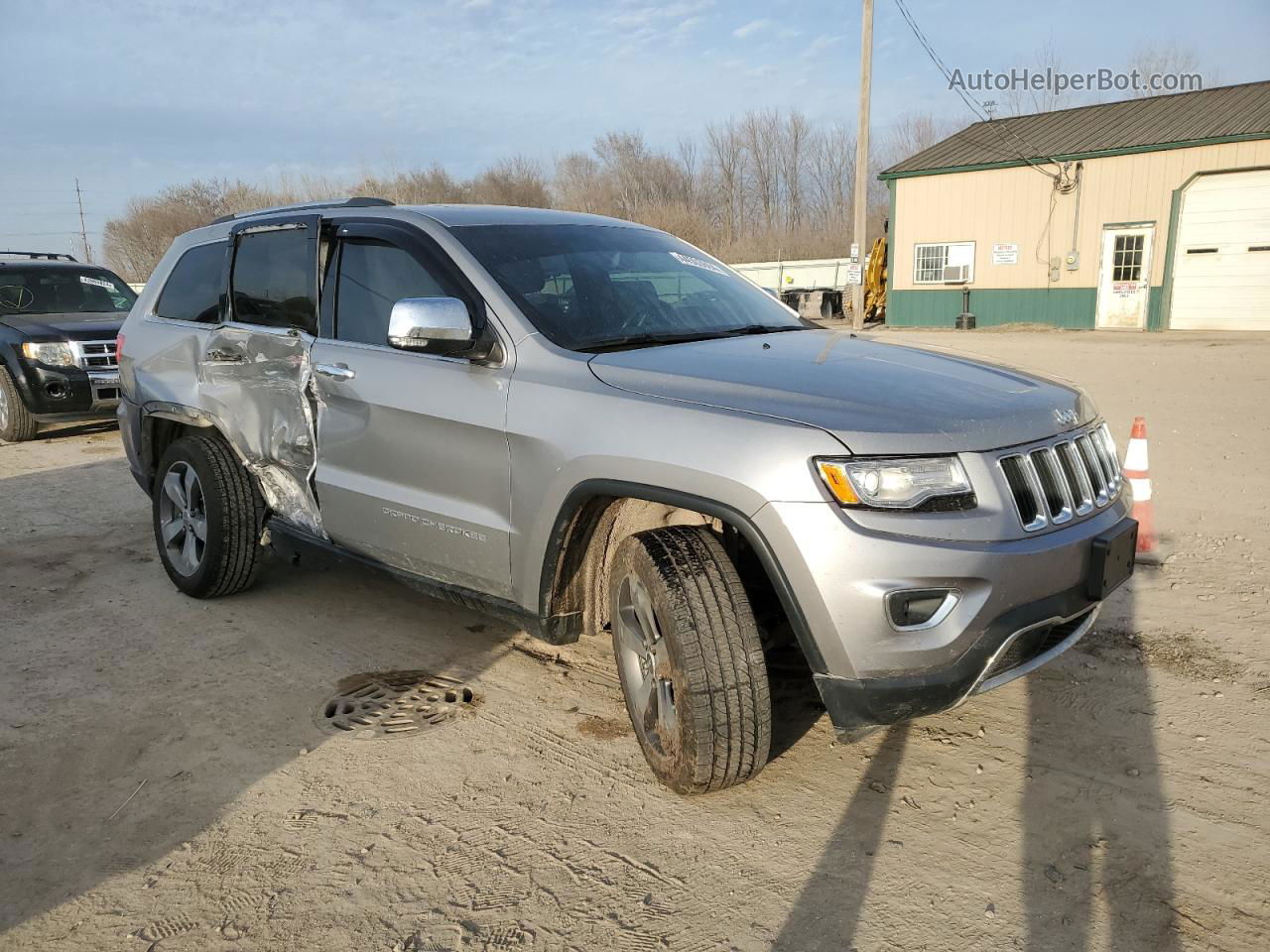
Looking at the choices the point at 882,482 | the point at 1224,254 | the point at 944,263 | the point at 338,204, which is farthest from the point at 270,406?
the point at 944,263

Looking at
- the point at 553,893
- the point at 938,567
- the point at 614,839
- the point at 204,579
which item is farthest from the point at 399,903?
the point at 204,579

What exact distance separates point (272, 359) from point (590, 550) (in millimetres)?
1881

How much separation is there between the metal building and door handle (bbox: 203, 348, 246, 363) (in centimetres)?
2217

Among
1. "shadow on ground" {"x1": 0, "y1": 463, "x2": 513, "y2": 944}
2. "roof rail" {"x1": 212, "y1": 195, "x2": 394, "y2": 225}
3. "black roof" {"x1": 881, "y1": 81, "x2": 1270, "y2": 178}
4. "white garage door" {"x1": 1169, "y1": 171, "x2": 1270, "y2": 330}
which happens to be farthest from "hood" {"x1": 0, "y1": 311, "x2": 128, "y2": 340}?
"white garage door" {"x1": 1169, "y1": 171, "x2": 1270, "y2": 330}

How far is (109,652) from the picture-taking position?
13.7ft

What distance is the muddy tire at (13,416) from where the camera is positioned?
9617 mm

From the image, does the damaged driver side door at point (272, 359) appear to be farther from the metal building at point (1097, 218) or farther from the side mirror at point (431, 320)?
the metal building at point (1097, 218)

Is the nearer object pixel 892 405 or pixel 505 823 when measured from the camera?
pixel 892 405

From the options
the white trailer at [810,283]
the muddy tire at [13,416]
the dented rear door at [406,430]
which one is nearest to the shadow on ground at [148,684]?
the dented rear door at [406,430]

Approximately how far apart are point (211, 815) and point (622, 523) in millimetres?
1558

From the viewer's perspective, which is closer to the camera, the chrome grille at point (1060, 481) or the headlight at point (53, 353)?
the chrome grille at point (1060, 481)

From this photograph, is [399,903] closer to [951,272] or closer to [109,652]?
[109,652]

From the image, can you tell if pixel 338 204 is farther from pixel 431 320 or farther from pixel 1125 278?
pixel 1125 278

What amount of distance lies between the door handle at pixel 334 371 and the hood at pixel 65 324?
21.6 ft
